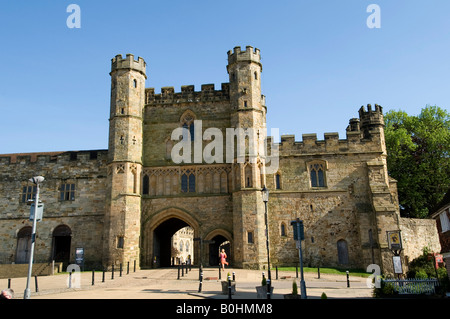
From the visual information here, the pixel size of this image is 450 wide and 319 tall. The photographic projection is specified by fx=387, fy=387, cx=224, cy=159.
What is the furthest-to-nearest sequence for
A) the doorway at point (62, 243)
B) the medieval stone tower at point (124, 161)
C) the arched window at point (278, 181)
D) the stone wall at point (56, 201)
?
the doorway at point (62, 243) → the stone wall at point (56, 201) → the arched window at point (278, 181) → the medieval stone tower at point (124, 161)

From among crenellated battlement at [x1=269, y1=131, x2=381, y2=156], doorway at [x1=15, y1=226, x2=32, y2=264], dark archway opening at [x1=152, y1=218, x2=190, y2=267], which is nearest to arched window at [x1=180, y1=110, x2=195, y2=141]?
crenellated battlement at [x1=269, y1=131, x2=381, y2=156]

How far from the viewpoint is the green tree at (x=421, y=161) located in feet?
110

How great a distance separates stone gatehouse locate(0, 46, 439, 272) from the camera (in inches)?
994

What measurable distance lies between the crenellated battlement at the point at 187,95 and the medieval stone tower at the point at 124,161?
2.61 feet

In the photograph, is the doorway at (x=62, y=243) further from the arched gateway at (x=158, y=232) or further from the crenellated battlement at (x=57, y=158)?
the arched gateway at (x=158, y=232)

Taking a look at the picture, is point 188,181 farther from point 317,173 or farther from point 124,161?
point 317,173

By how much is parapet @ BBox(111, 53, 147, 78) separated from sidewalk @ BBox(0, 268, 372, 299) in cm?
1400

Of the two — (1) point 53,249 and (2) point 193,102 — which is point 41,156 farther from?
(2) point 193,102

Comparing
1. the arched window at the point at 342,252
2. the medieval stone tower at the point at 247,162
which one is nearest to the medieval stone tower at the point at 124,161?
the medieval stone tower at the point at 247,162

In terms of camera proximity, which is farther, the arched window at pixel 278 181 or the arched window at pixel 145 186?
the arched window at pixel 278 181

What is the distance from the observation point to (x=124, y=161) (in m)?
25.8

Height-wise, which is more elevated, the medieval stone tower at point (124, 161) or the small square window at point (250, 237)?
the medieval stone tower at point (124, 161)

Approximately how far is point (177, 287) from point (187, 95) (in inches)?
612

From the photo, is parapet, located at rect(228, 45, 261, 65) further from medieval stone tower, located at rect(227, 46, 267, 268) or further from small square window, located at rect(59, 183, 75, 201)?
small square window, located at rect(59, 183, 75, 201)
